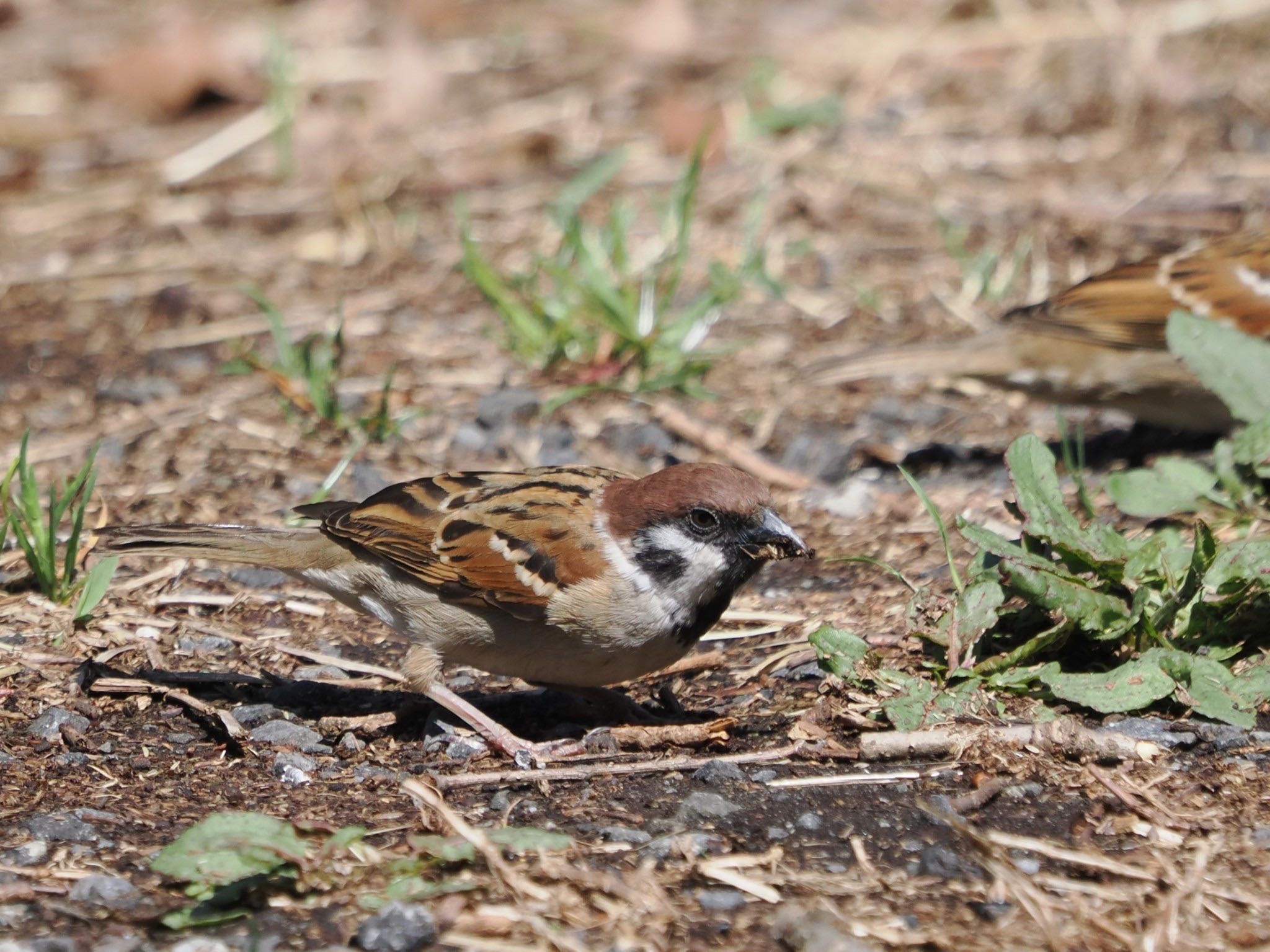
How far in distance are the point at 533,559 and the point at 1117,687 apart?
136cm

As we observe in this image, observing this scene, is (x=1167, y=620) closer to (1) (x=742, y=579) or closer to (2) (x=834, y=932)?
(1) (x=742, y=579)

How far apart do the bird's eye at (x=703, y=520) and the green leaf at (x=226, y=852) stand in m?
1.30

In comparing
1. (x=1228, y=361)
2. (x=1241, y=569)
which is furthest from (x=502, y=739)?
(x=1228, y=361)

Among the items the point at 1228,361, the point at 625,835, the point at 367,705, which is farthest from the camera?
the point at 1228,361

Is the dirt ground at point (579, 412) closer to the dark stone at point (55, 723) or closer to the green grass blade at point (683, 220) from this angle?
the dark stone at point (55, 723)

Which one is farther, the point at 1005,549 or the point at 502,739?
the point at 502,739

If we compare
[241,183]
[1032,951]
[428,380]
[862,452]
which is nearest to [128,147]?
[241,183]

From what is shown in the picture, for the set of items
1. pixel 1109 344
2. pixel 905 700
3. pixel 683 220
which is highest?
pixel 683 220

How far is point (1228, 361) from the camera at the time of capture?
471 centimetres

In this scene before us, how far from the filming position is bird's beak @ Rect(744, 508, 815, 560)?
12.3 feet

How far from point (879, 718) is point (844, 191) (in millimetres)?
4485

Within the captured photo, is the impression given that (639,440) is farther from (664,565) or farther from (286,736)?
(286,736)

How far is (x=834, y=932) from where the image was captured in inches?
107

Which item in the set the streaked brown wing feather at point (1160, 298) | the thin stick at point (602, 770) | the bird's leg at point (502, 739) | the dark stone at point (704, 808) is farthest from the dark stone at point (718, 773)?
the streaked brown wing feather at point (1160, 298)
